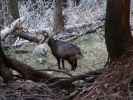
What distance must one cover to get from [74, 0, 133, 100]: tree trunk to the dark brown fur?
404cm

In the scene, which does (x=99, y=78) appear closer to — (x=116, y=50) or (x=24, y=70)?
(x=116, y=50)

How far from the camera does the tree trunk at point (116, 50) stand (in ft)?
12.0

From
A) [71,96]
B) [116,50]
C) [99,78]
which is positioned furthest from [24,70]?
[116,50]

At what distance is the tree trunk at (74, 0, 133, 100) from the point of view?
3648 mm

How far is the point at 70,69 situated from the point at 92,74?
4.02 meters

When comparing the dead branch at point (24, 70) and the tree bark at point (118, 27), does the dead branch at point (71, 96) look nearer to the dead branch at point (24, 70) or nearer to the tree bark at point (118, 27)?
the tree bark at point (118, 27)

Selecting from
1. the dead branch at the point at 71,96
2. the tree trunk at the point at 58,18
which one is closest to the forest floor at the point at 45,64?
the dead branch at the point at 71,96

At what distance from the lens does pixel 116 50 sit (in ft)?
13.4

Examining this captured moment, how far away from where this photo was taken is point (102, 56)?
8.67 metres

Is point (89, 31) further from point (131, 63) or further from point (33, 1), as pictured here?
point (131, 63)

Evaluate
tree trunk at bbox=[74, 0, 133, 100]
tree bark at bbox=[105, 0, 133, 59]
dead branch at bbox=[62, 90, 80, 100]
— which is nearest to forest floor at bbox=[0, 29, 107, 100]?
dead branch at bbox=[62, 90, 80, 100]

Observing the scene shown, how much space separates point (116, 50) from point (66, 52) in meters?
4.35

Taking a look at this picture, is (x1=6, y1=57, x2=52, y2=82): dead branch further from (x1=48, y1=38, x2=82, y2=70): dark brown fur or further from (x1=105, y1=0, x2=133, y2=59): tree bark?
(x1=48, y1=38, x2=82, y2=70): dark brown fur

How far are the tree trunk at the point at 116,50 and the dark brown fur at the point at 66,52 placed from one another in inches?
159
